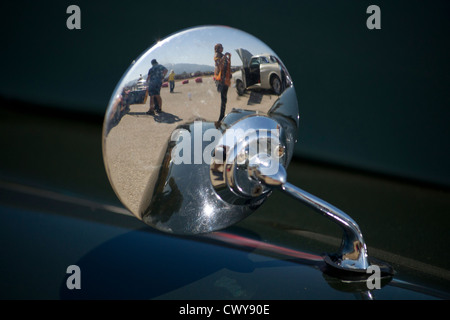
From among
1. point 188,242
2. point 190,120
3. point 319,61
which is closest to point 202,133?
point 190,120

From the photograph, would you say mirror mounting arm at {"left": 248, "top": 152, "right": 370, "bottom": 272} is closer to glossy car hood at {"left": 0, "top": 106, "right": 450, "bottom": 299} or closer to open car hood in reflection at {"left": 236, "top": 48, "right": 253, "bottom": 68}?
glossy car hood at {"left": 0, "top": 106, "right": 450, "bottom": 299}

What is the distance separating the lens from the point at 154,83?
0.90 metres

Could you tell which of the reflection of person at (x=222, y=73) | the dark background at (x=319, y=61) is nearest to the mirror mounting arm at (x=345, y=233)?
the reflection of person at (x=222, y=73)

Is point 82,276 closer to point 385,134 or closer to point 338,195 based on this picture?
point 338,195

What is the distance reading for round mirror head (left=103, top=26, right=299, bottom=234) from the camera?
35.6 inches

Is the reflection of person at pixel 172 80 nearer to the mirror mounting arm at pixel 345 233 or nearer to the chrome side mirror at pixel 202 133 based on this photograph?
the chrome side mirror at pixel 202 133

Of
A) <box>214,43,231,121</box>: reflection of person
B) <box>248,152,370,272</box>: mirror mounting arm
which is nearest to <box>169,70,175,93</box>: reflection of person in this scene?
<box>214,43,231,121</box>: reflection of person

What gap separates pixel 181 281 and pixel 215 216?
169 mm

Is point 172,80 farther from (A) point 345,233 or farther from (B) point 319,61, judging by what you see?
(B) point 319,61

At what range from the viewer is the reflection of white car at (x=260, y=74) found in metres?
1.02

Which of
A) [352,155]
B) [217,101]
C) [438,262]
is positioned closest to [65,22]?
[352,155]

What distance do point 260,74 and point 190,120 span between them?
0.21 m

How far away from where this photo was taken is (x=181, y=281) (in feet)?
3.53

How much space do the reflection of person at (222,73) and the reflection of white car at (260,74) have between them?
0.02 metres
